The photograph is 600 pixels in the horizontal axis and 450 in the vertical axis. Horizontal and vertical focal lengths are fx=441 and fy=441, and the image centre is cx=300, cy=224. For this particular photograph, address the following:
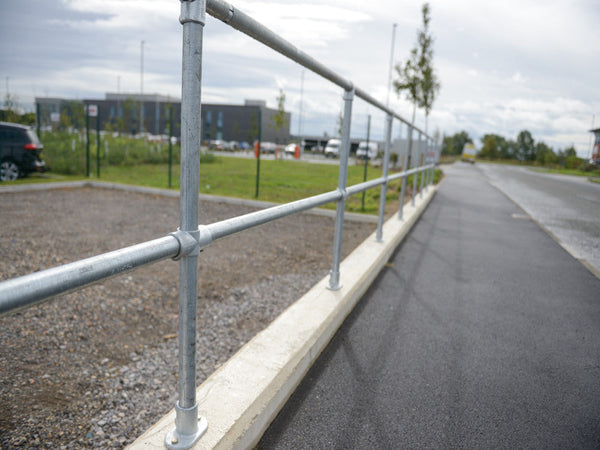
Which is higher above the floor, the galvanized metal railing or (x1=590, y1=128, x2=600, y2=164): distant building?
(x1=590, y1=128, x2=600, y2=164): distant building

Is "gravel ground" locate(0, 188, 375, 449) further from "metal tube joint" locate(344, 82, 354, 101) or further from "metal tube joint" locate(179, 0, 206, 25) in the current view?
"metal tube joint" locate(344, 82, 354, 101)

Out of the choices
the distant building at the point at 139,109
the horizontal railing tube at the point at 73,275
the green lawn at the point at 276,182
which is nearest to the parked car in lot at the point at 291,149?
the green lawn at the point at 276,182

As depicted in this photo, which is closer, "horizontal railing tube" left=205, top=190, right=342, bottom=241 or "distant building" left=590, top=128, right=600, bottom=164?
"horizontal railing tube" left=205, top=190, right=342, bottom=241

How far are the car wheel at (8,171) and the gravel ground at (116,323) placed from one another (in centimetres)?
495

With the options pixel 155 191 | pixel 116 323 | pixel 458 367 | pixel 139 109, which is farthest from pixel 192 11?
pixel 139 109

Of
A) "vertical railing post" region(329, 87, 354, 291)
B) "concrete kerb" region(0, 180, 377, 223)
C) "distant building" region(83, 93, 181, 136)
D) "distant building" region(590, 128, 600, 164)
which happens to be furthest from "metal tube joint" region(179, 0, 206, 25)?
"distant building" region(590, 128, 600, 164)

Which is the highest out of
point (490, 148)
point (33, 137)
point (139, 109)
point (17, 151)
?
point (490, 148)

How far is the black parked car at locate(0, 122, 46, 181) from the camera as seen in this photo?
11164 millimetres

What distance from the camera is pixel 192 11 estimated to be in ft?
4.02

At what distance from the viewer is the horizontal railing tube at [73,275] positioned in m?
0.85

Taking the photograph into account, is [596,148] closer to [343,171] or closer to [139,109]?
[139,109]

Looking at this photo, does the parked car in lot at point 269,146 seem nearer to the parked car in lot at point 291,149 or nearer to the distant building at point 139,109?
the parked car in lot at point 291,149

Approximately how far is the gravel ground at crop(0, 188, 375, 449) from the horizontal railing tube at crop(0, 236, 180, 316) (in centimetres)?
86

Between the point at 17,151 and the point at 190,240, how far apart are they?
12.4 metres
